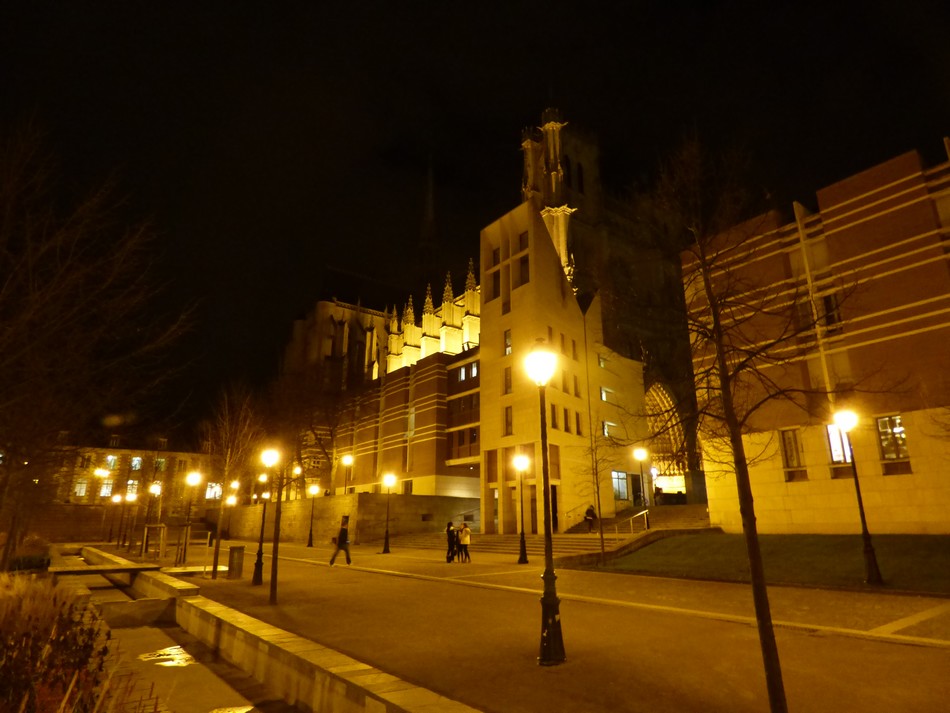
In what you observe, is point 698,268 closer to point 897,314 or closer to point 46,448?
point 46,448

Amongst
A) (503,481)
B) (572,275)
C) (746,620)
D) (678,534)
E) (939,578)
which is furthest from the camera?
(572,275)

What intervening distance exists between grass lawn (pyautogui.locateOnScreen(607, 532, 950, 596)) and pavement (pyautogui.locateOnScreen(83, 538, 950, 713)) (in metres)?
1.55

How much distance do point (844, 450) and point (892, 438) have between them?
1.57 meters

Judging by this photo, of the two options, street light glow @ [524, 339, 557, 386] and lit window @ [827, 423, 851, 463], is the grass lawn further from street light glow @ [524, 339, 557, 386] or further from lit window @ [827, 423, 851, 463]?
street light glow @ [524, 339, 557, 386]

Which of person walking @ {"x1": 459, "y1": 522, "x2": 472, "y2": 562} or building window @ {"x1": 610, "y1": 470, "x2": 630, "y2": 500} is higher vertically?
building window @ {"x1": 610, "y1": 470, "x2": 630, "y2": 500}

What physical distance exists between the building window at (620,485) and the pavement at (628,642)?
27098 millimetres

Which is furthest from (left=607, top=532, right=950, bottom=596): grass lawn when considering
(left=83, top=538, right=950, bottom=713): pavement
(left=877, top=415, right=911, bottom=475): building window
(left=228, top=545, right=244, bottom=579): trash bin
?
(left=228, top=545, right=244, bottom=579): trash bin

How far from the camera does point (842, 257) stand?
21.8 m

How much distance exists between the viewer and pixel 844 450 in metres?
21.0

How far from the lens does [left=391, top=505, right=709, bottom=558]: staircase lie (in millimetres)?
26188

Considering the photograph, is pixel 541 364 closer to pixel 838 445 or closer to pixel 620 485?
pixel 838 445

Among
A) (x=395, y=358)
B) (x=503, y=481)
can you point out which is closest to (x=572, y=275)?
(x=503, y=481)

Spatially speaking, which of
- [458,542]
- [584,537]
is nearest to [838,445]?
[584,537]

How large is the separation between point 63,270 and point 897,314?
24.6 meters
